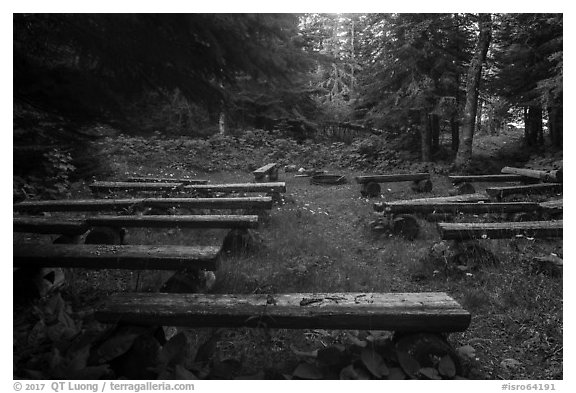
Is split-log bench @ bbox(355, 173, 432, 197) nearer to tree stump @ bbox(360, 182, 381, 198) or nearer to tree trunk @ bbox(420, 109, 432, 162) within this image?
tree stump @ bbox(360, 182, 381, 198)

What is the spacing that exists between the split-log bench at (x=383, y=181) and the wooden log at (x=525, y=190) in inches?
99.1

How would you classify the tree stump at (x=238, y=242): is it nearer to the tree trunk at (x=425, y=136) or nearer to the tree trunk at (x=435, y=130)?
the tree trunk at (x=425, y=136)

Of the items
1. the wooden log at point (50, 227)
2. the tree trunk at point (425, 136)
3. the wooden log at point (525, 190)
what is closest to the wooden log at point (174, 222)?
the wooden log at point (50, 227)

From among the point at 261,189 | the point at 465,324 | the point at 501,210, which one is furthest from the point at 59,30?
the point at 501,210

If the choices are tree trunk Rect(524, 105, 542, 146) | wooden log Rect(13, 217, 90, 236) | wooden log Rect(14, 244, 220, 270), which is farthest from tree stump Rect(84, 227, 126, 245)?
tree trunk Rect(524, 105, 542, 146)

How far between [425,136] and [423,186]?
478 centimetres

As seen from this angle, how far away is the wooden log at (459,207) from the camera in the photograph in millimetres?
6035

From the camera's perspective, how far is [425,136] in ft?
47.0

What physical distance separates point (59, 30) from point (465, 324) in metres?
3.78

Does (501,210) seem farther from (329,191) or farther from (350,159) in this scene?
(350,159)

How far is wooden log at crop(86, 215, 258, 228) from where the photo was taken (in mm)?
4566

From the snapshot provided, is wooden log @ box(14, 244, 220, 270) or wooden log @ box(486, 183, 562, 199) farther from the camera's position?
wooden log @ box(486, 183, 562, 199)

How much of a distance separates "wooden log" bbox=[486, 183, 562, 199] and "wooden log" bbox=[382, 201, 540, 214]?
1762 mm

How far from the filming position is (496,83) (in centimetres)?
1268
